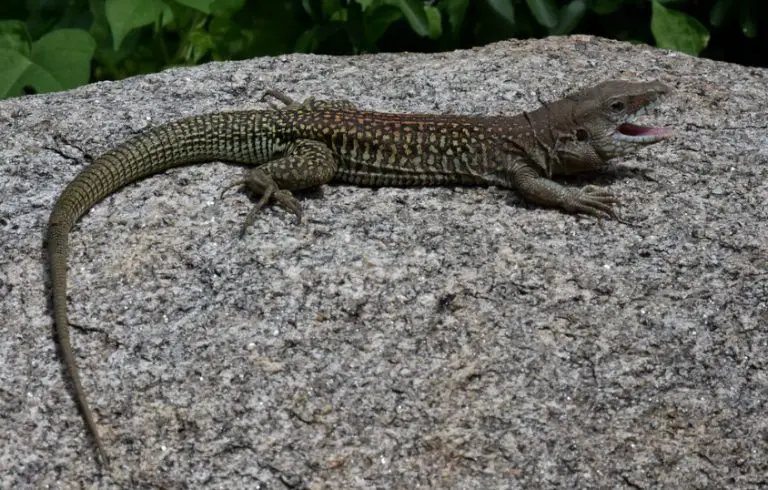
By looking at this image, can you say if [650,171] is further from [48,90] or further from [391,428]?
[48,90]

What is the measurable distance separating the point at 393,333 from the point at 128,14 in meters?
2.64

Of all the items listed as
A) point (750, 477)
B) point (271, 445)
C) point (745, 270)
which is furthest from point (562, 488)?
point (745, 270)

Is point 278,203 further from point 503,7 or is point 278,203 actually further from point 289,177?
point 503,7

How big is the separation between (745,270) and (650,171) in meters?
0.91

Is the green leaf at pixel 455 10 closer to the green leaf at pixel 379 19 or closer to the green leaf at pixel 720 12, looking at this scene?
the green leaf at pixel 379 19

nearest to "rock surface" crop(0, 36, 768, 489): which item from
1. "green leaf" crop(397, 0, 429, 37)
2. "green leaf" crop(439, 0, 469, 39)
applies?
"green leaf" crop(397, 0, 429, 37)

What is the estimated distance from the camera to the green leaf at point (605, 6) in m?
7.16

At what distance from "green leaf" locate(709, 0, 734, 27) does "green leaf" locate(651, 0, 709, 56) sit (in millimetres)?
228

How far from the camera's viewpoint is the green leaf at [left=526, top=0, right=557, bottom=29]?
277 inches

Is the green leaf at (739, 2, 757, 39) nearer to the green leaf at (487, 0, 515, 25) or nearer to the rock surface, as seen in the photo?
the green leaf at (487, 0, 515, 25)

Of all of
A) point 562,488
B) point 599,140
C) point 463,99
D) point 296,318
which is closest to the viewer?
point 562,488

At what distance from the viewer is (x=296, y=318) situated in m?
4.66

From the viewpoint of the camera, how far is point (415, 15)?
694 centimetres

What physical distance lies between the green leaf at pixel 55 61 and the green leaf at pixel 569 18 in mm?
2822
